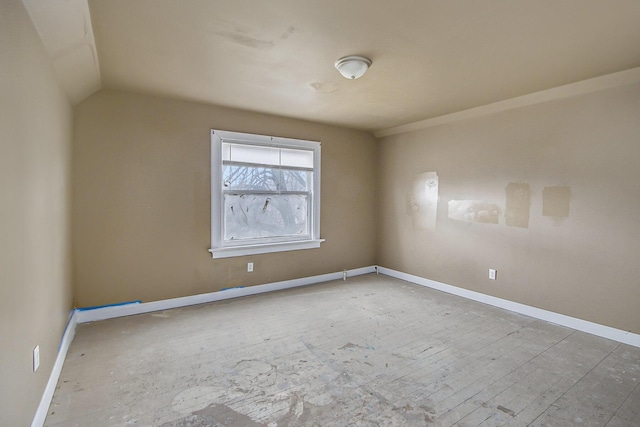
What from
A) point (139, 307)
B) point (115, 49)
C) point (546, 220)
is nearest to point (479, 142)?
point (546, 220)

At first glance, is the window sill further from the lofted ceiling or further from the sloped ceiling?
the sloped ceiling

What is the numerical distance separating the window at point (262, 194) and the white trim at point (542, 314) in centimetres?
185

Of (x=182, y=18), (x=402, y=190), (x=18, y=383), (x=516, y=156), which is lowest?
(x=18, y=383)

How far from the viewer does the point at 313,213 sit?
15.6ft

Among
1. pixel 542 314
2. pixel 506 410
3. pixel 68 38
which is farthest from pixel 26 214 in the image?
pixel 542 314

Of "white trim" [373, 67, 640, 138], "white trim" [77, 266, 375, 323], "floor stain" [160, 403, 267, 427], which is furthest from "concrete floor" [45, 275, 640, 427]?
"white trim" [373, 67, 640, 138]

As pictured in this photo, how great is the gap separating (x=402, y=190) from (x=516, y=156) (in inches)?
67.3

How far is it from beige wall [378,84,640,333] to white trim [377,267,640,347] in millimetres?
62

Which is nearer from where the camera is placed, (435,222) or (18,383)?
(18,383)

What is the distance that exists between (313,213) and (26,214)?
11.1ft

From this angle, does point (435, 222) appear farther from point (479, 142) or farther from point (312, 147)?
point (312, 147)

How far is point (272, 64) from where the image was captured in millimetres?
2605

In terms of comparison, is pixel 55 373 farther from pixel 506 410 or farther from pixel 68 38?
pixel 506 410

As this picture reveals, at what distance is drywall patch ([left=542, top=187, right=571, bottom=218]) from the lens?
3225 millimetres
